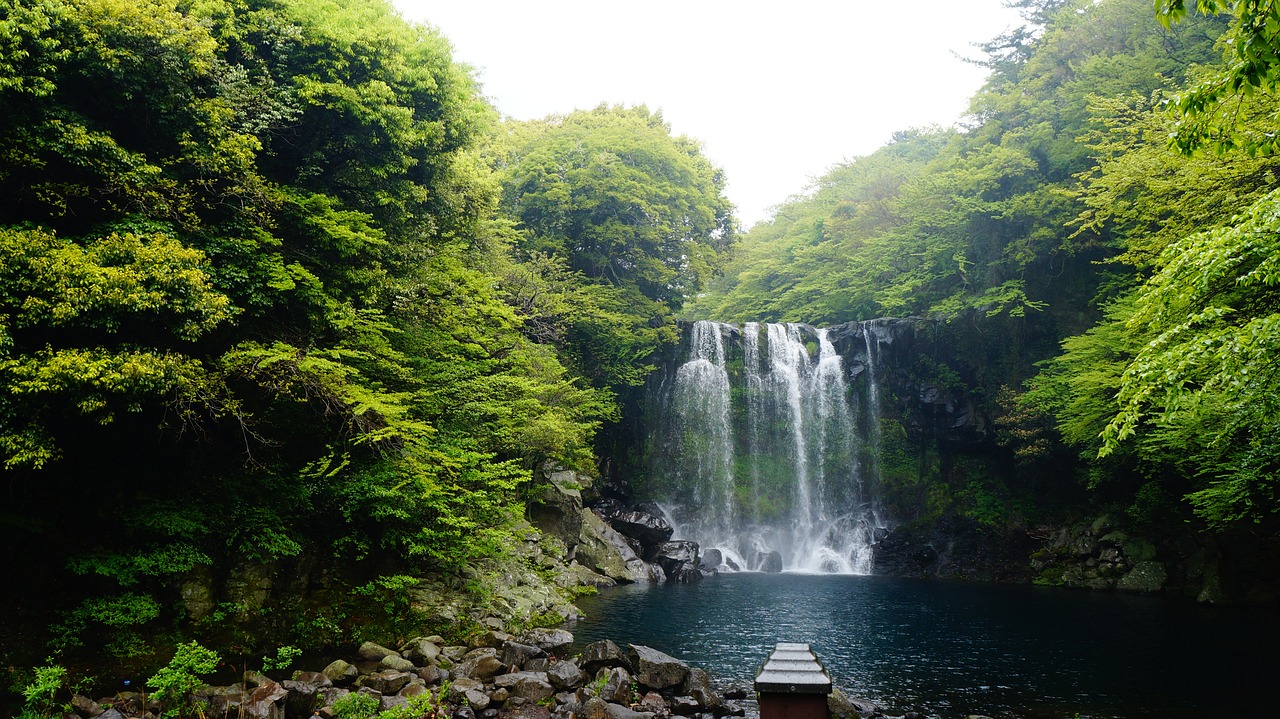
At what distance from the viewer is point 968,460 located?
27250 mm

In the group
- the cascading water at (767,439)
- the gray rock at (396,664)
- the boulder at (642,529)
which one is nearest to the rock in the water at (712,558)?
the cascading water at (767,439)

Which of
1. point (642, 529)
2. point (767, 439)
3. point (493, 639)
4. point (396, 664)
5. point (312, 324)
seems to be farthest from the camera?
point (767, 439)

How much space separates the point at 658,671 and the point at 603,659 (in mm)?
869

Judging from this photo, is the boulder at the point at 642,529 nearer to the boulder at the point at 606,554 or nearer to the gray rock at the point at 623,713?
the boulder at the point at 606,554

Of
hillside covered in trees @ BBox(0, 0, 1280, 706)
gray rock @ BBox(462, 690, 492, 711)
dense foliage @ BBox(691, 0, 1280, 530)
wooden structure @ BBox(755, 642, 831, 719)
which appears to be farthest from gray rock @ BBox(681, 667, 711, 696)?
wooden structure @ BBox(755, 642, 831, 719)

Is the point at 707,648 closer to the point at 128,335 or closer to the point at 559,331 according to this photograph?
the point at 128,335

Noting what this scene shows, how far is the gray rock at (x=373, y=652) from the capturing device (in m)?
9.79

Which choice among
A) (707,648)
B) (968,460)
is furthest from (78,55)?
(968,460)

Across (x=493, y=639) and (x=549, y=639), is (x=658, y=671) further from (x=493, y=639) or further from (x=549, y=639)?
(x=493, y=639)

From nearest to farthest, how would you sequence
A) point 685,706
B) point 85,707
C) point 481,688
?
1. point 85,707
2. point 481,688
3. point 685,706

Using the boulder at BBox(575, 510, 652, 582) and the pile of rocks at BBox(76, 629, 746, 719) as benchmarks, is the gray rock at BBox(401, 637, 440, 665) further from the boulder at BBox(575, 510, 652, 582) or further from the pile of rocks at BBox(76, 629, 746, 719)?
the boulder at BBox(575, 510, 652, 582)

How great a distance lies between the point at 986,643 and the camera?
12.8m

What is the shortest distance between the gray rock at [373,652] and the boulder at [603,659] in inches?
113

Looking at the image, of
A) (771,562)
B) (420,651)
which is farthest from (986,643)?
(771,562)
